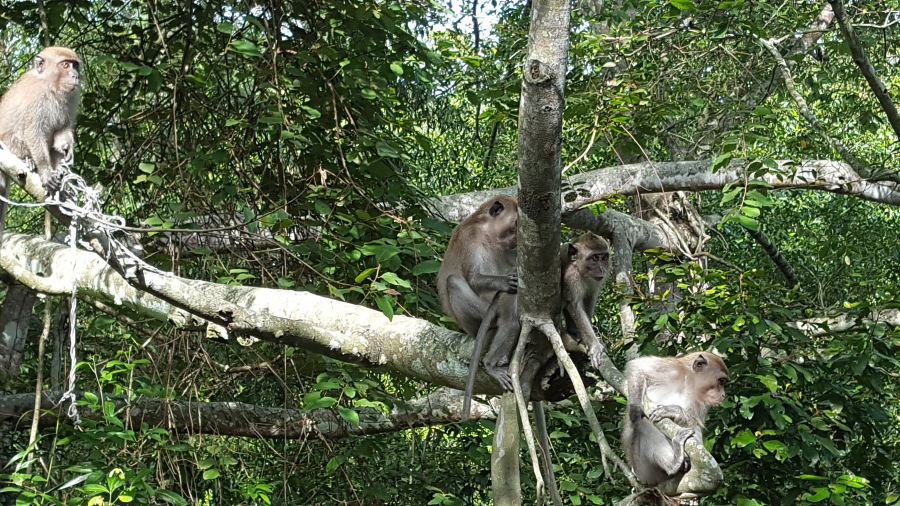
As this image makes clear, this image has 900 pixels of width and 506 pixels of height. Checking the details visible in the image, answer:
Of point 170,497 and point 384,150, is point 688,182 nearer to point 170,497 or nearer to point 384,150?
point 384,150

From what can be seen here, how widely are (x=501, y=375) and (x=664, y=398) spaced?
5.65 feet

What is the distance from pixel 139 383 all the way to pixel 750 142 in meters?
4.40

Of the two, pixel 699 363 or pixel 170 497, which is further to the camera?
pixel 699 363

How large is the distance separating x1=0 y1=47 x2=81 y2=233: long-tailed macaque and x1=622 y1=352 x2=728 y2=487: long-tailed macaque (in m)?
4.04

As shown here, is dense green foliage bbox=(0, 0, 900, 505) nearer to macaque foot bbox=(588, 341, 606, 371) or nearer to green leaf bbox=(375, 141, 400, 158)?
green leaf bbox=(375, 141, 400, 158)

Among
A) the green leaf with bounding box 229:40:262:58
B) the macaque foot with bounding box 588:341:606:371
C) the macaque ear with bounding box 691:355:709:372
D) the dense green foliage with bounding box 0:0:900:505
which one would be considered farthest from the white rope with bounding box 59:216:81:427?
the macaque ear with bounding box 691:355:709:372

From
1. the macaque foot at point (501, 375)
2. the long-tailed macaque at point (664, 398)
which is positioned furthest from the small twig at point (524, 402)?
the long-tailed macaque at point (664, 398)

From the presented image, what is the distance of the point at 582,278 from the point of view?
16.9ft

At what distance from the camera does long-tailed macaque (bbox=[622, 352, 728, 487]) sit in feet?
16.5

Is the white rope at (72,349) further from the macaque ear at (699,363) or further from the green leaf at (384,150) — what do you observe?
the macaque ear at (699,363)

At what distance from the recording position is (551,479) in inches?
130

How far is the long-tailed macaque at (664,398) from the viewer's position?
5.03m

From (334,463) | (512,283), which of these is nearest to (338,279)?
(334,463)

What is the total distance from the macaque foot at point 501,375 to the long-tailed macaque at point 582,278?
2.79 feet
